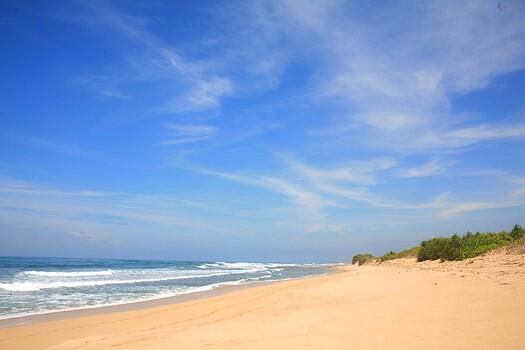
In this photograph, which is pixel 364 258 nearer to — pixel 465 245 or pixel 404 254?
pixel 404 254

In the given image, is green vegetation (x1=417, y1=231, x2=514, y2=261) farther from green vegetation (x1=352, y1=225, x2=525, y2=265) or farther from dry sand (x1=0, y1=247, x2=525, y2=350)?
dry sand (x1=0, y1=247, x2=525, y2=350)

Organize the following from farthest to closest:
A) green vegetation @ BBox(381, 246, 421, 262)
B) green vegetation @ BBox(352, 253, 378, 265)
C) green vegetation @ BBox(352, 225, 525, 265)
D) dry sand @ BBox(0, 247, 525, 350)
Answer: green vegetation @ BBox(352, 253, 378, 265) < green vegetation @ BBox(381, 246, 421, 262) < green vegetation @ BBox(352, 225, 525, 265) < dry sand @ BBox(0, 247, 525, 350)

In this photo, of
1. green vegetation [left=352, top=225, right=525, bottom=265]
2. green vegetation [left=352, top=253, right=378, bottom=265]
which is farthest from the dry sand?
green vegetation [left=352, top=253, right=378, bottom=265]

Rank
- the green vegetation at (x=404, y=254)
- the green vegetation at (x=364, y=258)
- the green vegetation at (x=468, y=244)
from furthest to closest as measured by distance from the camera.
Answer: the green vegetation at (x=364, y=258), the green vegetation at (x=404, y=254), the green vegetation at (x=468, y=244)

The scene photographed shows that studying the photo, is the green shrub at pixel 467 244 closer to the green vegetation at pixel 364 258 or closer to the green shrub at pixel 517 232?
the green shrub at pixel 517 232

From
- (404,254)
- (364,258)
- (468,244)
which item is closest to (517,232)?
(468,244)

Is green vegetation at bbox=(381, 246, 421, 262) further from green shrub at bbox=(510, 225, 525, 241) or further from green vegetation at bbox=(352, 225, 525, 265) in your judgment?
green shrub at bbox=(510, 225, 525, 241)

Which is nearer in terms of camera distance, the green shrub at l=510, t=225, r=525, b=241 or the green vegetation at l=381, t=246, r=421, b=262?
the green shrub at l=510, t=225, r=525, b=241

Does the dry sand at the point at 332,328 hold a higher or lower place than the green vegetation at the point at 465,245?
lower

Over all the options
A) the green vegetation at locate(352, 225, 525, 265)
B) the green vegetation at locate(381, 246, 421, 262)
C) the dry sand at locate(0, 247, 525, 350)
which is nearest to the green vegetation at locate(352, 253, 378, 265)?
the green vegetation at locate(381, 246, 421, 262)

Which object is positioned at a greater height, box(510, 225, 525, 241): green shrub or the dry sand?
box(510, 225, 525, 241): green shrub

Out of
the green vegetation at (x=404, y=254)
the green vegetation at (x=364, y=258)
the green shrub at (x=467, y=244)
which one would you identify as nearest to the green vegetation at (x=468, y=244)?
the green shrub at (x=467, y=244)

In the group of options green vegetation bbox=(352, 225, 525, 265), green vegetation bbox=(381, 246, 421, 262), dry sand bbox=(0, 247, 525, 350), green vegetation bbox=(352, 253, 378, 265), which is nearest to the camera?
dry sand bbox=(0, 247, 525, 350)

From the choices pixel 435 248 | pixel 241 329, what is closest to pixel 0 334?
pixel 241 329
